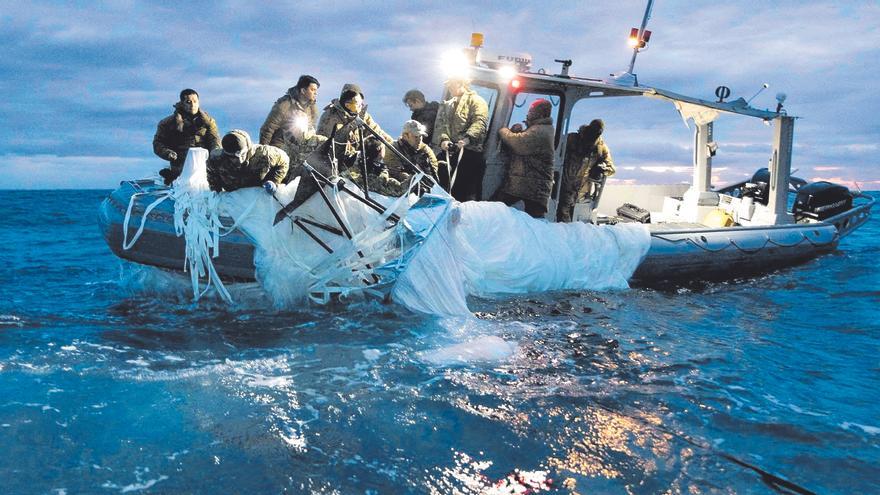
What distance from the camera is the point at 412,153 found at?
256 inches

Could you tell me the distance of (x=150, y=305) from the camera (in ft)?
20.3

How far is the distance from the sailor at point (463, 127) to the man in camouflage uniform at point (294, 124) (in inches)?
58.3

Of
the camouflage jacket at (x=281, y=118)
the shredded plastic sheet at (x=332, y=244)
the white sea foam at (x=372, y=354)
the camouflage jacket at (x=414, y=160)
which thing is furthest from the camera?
the camouflage jacket at (x=281, y=118)

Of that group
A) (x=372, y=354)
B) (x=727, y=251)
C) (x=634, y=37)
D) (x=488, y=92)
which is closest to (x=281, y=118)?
(x=488, y=92)

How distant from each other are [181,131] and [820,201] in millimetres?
9978

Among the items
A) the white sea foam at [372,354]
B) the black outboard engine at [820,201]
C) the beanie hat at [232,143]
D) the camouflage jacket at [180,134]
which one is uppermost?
the camouflage jacket at [180,134]

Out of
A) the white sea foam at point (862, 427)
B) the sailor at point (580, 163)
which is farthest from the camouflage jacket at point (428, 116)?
the white sea foam at point (862, 427)

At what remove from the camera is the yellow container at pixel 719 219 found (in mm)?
9609

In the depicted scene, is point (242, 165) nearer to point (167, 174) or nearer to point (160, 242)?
point (160, 242)

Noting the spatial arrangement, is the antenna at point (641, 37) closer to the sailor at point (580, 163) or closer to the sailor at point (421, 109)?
the sailor at point (580, 163)

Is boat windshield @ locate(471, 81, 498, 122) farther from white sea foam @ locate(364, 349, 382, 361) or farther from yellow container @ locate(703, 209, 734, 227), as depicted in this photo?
yellow container @ locate(703, 209, 734, 227)

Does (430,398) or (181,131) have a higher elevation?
(181,131)

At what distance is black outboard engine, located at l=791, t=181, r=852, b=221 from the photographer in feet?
34.0

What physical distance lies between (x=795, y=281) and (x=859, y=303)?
3.52 ft
